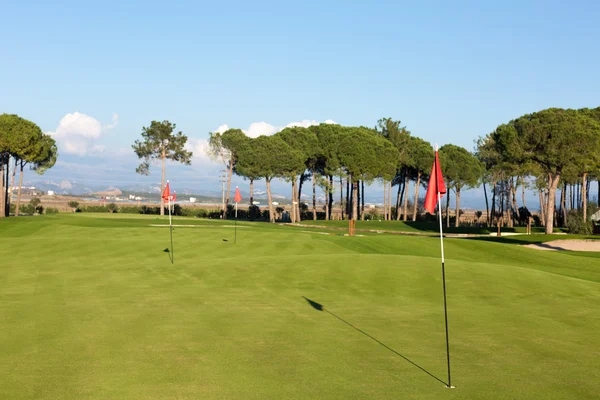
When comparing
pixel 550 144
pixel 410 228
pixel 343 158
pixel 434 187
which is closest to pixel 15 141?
pixel 343 158

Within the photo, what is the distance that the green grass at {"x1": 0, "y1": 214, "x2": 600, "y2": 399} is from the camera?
10.5 meters

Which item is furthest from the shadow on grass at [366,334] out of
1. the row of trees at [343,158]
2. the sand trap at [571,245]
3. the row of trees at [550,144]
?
the row of trees at [343,158]

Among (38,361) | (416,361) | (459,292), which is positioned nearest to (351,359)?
(416,361)

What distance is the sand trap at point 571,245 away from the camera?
53219 mm

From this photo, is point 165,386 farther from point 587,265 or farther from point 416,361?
point 587,265

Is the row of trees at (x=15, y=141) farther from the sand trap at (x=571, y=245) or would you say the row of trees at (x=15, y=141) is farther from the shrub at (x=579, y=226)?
the shrub at (x=579, y=226)

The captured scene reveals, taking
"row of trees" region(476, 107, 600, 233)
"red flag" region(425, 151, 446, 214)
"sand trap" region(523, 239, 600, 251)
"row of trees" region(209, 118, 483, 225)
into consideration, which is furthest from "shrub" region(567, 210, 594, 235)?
"red flag" region(425, 151, 446, 214)

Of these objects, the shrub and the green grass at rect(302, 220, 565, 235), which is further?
the green grass at rect(302, 220, 565, 235)

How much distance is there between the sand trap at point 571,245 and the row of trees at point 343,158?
133 feet

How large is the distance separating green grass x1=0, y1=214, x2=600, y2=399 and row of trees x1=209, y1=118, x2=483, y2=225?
65345mm

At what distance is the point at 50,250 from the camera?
34156mm

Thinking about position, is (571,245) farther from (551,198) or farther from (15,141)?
(15,141)

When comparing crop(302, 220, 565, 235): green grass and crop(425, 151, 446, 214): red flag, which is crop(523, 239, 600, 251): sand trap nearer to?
crop(302, 220, 565, 235): green grass

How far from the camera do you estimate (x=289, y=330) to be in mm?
14977
